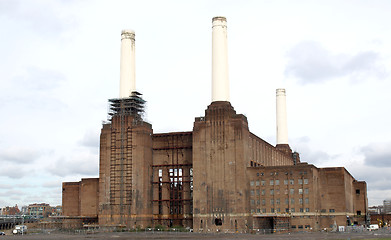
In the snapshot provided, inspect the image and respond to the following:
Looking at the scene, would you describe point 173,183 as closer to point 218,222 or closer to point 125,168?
point 125,168

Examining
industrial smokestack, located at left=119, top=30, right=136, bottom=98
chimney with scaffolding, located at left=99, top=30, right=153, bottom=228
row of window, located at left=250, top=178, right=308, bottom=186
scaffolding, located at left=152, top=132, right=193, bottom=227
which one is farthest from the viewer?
industrial smokestack, located at left=119, top=30, right=136, bottom=98

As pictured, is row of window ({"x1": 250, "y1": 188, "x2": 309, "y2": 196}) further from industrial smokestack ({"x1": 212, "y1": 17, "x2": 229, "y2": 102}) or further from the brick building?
industrial smokestack ({"x1": 212, "y1": 17, "x2": 229, "y2": 102})

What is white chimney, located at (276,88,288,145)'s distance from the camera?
154 metres

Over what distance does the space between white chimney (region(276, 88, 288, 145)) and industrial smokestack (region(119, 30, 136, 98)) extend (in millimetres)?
54409

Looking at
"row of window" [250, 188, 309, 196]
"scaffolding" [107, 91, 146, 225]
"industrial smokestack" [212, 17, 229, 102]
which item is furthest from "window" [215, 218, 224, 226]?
"industrial smokestack" [212, 17, 229, 102]

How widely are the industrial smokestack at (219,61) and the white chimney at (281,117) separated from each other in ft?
157

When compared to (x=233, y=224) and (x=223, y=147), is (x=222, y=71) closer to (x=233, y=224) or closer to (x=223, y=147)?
(x=223, y=147)

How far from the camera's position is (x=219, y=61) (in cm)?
11056

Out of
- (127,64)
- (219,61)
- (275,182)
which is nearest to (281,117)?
(219,61)

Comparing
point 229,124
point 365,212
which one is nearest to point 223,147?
point 229,124

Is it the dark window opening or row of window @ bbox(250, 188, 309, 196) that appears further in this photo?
the dark window opening

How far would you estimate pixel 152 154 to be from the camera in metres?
116

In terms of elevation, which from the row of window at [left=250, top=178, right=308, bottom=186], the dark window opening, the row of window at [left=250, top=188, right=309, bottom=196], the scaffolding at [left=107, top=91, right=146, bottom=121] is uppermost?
the scaffolding at [left=107, top=91, right=146, bottom=121]

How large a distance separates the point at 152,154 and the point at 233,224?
27399mm
